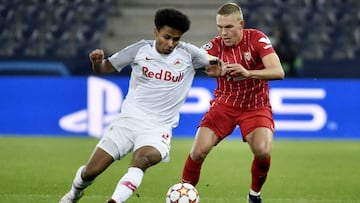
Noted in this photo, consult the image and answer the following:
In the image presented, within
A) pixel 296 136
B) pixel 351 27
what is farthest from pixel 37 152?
pixel 351 27

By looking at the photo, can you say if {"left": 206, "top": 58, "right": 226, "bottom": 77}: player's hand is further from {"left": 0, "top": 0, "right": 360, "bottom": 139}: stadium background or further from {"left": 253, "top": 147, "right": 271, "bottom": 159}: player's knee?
{"left": 0, "top": 0, "right": 360, "bottom": 139}: stadium background

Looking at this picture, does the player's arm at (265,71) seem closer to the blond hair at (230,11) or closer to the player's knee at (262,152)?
the blond hair at (230,11)

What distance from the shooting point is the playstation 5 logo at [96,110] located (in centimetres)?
1575

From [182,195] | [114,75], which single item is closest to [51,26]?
[114,75]

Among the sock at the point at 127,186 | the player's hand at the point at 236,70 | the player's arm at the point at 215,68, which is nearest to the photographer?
the sock at the point at 127,186

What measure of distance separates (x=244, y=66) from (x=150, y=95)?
121cm

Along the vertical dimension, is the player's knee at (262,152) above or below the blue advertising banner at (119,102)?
above

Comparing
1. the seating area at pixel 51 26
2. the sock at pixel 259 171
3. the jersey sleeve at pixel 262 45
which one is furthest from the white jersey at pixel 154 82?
the seating area at pixel 51 26

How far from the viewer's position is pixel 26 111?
52.9 ft

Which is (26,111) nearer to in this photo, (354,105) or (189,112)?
(189,112)

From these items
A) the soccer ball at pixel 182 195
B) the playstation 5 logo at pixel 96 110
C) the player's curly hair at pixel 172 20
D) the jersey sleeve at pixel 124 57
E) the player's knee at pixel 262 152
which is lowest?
the playstation 5 logo at pixel 96 110

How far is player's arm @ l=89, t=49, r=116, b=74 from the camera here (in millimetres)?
7334

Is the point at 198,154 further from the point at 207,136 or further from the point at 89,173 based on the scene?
the point at 89,173

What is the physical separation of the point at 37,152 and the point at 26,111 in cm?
256
